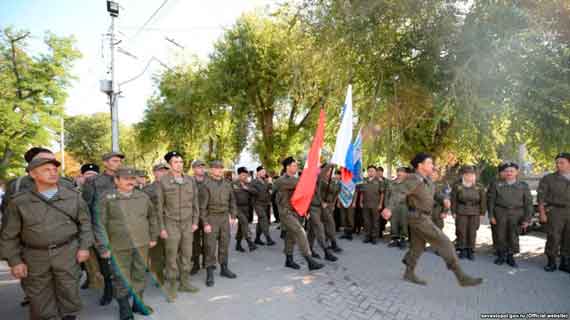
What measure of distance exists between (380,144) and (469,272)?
13.1ft

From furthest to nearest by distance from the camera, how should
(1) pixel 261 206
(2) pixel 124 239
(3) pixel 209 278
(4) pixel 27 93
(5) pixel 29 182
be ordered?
(4) pixel 27 93, (1) pixel 261 206, (3) pixel 209 278, (2) pixel 124 239, (5) pixel 29 182

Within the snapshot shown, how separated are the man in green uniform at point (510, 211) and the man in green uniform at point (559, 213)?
31 centimetres

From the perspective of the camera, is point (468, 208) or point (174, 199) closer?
point (174, 199)

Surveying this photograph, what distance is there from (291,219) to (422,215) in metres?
2.30

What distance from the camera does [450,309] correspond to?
13.8ft

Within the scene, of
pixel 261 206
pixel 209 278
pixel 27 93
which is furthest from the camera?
pixel 27 93

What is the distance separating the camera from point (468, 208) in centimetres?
672

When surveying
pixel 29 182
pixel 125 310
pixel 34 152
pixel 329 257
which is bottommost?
pixel 329 257

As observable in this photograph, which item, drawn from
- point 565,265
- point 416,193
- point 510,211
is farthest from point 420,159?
point 565,265

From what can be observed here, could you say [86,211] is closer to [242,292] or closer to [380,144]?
[242,292]

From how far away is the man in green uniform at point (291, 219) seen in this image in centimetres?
583

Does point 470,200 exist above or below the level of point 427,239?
above

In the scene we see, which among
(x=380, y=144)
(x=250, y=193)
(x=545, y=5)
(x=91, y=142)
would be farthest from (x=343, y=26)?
(x=91, y=142)

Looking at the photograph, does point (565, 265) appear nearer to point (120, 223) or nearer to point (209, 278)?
point (209, 278)
